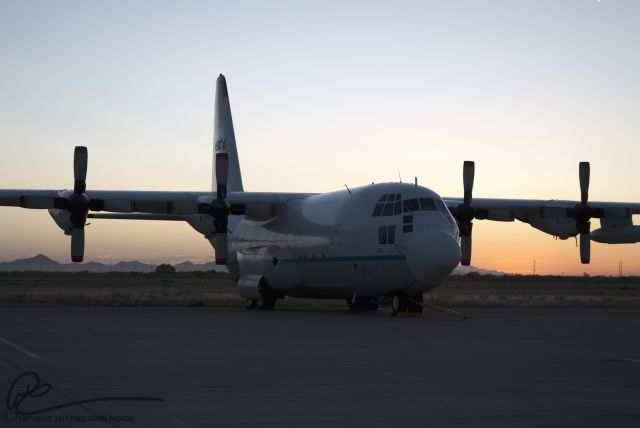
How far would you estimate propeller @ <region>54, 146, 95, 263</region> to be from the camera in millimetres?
28656

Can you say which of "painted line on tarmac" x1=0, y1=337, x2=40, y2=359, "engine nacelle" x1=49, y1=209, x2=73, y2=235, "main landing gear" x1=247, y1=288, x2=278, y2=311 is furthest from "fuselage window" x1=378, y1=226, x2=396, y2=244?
"painted line on tarmac" x1=0, y1=337, x2=40, y2=359

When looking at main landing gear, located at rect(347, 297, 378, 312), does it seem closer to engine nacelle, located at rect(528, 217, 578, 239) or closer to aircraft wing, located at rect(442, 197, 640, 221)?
aircraft wing, located at rect(442, 197, 640, 221)

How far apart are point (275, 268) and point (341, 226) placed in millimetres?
4274

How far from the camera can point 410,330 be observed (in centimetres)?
1930

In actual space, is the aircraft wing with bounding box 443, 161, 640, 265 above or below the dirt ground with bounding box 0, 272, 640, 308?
above

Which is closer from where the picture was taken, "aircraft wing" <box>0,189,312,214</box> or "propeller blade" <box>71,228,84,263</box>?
"propeller blade" <box>71,228,84,263</box>

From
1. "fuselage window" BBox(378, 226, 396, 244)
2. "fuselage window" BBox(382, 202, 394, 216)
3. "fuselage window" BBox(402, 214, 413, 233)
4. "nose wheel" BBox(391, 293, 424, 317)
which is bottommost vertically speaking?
"nose wheel" BBox(391, 293, 424, 317)

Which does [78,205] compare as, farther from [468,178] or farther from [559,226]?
[559,226]

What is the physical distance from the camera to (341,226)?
27.7 metres

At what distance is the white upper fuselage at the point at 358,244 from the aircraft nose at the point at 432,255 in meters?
0.03

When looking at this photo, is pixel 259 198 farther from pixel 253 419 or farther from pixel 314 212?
pixel 253 419

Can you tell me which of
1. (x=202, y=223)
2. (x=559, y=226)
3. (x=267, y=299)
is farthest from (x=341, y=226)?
(x=559, y=226)

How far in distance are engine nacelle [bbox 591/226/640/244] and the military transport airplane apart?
52 mm
